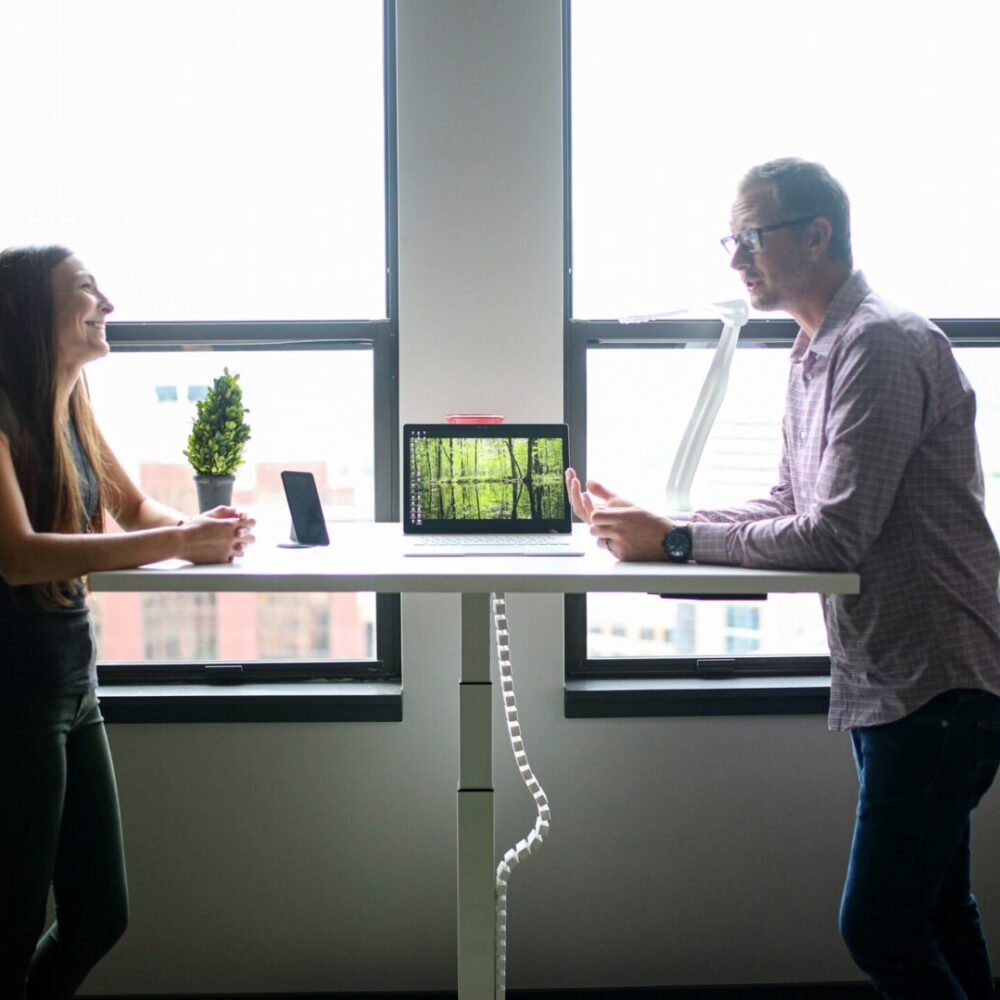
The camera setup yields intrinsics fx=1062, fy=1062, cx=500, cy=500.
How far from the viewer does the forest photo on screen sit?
2127 mm

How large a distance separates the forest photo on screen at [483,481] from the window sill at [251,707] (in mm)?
558

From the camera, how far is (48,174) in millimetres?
2518

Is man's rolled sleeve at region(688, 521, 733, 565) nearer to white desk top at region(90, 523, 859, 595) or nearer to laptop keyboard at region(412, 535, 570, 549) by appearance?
white desk top at region(90, 523, 859, 595)

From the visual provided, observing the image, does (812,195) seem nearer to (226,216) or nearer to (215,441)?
(215,441)

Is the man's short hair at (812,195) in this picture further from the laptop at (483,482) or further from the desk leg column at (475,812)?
the desk leg column at (475,812)

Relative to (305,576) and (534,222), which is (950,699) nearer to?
(305,576)

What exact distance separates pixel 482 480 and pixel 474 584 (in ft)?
1.82

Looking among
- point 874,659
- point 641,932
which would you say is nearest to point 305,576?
point 874,659

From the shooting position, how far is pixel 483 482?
2.13 meters

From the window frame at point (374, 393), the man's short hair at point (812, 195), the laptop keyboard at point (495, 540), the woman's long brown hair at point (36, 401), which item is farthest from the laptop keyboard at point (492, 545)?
the man's short hair at point (812, 195)

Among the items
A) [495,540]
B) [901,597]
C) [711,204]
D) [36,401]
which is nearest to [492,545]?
[495,540]

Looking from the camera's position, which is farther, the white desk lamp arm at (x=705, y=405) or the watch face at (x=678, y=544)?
the white desk lamp arm at (x=705, y=405)

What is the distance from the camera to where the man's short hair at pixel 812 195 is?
181 centimetres

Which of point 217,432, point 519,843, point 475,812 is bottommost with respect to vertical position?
point 519,843
